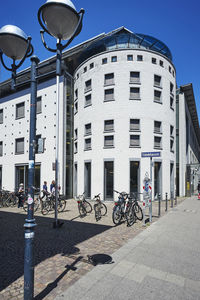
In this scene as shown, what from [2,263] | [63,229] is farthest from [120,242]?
[2,263]

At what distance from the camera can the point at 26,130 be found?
73.7 feet

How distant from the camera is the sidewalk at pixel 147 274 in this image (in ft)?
11.4

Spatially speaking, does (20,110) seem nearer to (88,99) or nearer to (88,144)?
(88,99)

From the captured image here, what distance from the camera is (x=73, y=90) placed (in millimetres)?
22453

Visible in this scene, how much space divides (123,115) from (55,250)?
14.2 meters

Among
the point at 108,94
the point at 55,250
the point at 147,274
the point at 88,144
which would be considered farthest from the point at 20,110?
the point at 147,274

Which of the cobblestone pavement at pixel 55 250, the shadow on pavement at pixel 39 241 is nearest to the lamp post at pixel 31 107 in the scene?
the cobblestone pavement at pixel 55 250

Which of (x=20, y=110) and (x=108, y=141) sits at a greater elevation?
(x=20, y=110)

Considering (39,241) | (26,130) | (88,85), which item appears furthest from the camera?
(26,130)

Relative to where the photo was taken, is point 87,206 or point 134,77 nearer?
point 87,206

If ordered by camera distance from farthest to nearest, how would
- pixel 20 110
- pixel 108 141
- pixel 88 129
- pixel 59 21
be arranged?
1. pixel 20 110
2. pixel 88 129
3. pixel 108 141
4. pixel 59 21

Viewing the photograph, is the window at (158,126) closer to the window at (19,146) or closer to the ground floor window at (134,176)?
the ground floor window at (134,176)

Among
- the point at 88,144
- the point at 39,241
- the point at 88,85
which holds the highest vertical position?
the point at 88,85

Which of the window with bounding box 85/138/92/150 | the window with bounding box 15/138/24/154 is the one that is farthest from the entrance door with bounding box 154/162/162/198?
the window with bounding box 15/138/24/154
